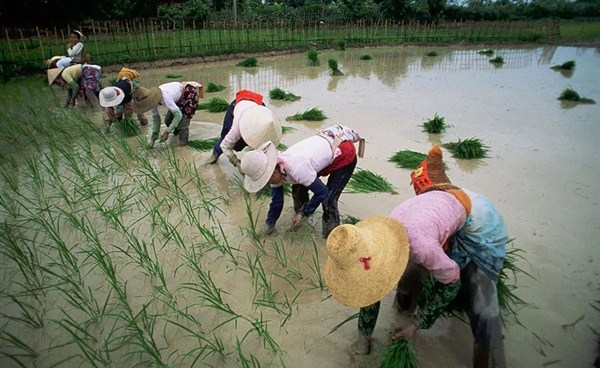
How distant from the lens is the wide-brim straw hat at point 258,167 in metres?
2.36

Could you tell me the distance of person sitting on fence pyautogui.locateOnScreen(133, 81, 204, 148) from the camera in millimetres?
4500

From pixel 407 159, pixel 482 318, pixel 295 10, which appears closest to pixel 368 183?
pixel 407 159

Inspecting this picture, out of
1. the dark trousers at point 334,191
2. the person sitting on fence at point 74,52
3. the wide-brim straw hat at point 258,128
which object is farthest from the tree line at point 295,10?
the dark trousers at point 334,191

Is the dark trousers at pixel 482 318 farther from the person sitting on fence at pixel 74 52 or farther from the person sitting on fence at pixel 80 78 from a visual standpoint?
the person sitting on fence at pixel 74 52

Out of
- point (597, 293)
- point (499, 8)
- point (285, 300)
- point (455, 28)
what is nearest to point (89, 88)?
point (285, 300)

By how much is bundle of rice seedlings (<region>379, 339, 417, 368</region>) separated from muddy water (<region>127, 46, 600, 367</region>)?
0.81 feet

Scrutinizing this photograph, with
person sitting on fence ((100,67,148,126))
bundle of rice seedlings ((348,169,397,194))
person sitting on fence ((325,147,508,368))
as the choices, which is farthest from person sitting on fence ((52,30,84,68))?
person sitting on fence ((325,147,508,368))

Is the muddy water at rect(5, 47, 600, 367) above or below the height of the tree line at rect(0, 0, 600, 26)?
below

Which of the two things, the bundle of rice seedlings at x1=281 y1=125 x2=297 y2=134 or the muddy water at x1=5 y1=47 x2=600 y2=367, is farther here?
the bundle of rice seedlings at x1=281 y1=125 x2=297 y2=134

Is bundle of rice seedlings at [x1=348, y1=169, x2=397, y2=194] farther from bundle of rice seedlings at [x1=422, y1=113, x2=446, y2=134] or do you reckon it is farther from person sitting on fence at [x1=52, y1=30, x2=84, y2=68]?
person sitting on fence at [x1=52, y1=30, x2=84, y2=68]

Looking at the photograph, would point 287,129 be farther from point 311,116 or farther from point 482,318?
point 482,318

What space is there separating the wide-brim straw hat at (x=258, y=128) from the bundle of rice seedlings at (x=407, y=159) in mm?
1868

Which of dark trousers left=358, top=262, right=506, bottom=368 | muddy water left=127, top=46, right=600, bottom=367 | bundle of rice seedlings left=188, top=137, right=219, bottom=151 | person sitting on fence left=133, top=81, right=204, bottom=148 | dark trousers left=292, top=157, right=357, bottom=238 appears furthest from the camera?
bundle of rice seedlings left=188, top=137, right=219, bottom=151

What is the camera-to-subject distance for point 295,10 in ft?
80.9
